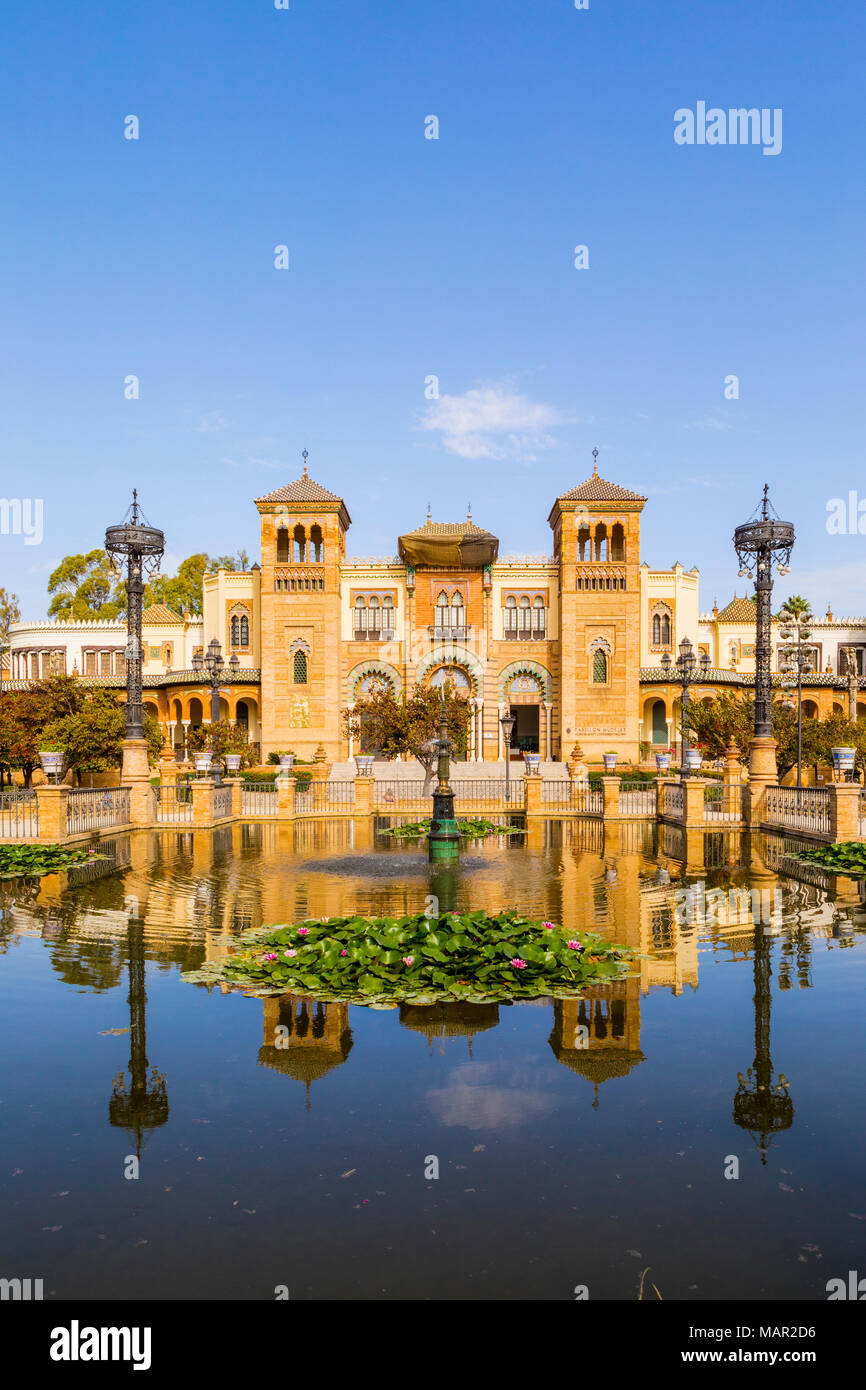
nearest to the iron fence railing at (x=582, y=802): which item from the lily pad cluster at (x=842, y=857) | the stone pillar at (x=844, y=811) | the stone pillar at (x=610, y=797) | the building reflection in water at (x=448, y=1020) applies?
the stone pillar at (x=610, y=797)

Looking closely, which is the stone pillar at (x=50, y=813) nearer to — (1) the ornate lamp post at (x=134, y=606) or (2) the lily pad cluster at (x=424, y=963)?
(1) the ornate lamp post at (x=134, y=606)

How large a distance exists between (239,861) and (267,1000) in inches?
354

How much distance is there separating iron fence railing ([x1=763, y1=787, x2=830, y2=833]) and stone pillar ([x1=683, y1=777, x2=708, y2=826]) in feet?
5.33

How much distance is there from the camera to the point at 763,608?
22.5 metres

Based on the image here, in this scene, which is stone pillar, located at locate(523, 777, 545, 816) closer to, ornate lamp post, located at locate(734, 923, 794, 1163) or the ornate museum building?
ornate lamp post, located at locate(734, 923, 794, 1163)

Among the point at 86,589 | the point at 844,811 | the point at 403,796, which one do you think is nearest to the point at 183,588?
the point at 86,589

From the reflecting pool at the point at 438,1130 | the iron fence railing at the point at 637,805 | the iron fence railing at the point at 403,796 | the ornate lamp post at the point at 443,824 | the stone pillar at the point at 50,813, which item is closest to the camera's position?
the reflecting pool at the point at 438,1130

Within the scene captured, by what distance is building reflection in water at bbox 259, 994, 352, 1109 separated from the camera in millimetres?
5805

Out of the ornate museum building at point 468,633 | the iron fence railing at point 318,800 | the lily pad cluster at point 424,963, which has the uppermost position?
the ornate museum building at point 468,633

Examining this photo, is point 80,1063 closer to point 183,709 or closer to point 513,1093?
point 513,1093

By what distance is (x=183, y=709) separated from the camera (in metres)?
49.8

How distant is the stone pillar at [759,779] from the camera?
2072 cm

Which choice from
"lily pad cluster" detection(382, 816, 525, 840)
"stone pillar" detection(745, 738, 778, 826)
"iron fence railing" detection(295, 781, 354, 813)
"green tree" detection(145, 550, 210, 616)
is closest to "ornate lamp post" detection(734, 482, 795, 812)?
"stone pillar" detection(745, 738, 778, 826)

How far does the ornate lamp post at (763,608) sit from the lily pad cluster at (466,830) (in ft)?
19.4
